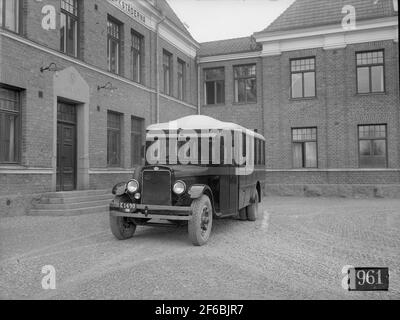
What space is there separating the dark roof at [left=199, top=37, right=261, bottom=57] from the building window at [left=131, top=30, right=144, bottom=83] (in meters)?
5.91

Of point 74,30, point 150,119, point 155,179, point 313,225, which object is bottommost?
point 313,225

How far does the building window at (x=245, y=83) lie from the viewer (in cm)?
2175

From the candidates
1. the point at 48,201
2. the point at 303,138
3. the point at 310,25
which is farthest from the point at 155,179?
the point at 310,25

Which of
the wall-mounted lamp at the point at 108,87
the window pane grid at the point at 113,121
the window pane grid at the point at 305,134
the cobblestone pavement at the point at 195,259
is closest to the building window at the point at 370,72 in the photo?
the window pane grid at the point at 305,134

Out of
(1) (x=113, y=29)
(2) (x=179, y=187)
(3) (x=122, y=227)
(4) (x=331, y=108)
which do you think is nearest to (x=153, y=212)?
(2) (x=179, y=187)

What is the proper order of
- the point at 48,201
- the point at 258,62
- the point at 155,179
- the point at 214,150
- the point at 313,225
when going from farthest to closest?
the point at 258,62
the point at 48,201
the point at 313,225
the point at 214,150
the point at 155,179

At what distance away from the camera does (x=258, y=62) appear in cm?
2136

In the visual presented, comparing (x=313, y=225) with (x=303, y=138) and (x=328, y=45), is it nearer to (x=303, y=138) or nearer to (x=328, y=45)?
(x=303, y=138)

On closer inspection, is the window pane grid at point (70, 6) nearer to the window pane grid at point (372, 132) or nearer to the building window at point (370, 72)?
the building window at point (370, 72)

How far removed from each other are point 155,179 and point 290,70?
1536 centimetres

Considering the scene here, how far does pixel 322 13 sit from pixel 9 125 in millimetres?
16167

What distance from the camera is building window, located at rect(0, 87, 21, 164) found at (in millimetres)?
10562

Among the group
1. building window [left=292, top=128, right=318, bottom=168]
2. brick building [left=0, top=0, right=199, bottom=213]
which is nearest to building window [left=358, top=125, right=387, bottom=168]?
building window [left=292, top=128, right=318, bottom=168]

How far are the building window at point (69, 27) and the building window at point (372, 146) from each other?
1368cm
